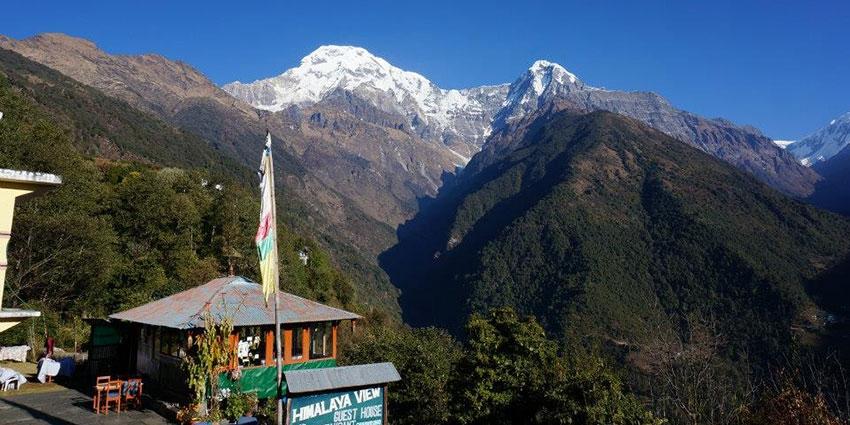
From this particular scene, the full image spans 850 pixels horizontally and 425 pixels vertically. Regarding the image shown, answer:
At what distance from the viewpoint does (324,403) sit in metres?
11.4

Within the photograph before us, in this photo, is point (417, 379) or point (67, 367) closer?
point (417, 379)

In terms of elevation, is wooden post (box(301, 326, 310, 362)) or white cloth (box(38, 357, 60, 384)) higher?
wooden post (box(301, 326, 310, 362))

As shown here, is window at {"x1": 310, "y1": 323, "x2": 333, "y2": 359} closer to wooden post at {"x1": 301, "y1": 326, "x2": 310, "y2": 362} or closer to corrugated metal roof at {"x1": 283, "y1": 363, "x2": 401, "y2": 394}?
wooden post at {"x1": 301, "y1": 326, "x2": 310, "y2": 362}

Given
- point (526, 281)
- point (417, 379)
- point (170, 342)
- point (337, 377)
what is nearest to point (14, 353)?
point (170, 342)

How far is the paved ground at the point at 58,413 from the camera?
15.7 metres

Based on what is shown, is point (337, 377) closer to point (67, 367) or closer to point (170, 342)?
point (170, 342)

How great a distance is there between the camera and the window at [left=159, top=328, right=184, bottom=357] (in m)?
18.9

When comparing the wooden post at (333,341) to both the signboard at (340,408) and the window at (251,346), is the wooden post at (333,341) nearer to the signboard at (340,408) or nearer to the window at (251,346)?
the window at (251,346)

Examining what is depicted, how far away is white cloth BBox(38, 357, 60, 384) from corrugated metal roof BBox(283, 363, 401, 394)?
14.5 m

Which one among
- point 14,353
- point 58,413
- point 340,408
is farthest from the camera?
point 14,353

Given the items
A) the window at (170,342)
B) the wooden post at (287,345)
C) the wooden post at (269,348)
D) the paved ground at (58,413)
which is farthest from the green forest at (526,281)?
the paved ground at (58,413)

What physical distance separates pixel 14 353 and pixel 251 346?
14615 mm

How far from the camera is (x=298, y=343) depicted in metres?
20.8

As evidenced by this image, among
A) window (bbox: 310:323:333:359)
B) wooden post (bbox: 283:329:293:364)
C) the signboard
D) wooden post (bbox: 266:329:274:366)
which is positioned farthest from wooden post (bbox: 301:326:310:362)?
the signboard
